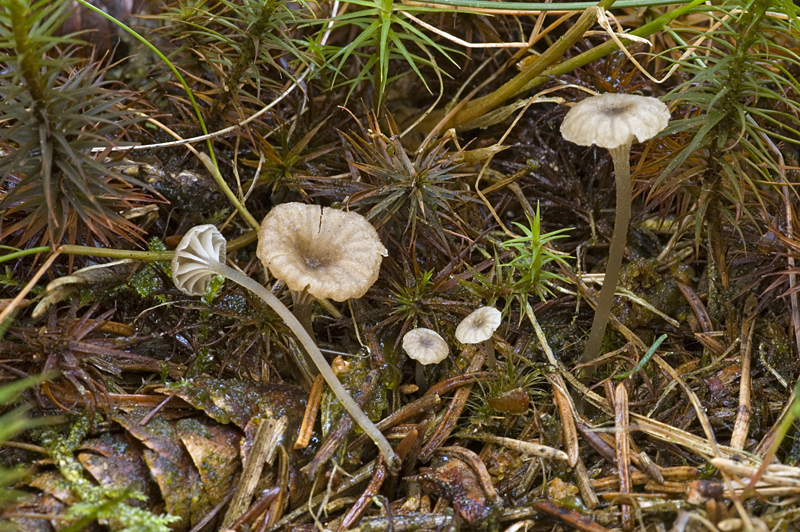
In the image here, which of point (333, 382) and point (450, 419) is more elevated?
point (333, 382)

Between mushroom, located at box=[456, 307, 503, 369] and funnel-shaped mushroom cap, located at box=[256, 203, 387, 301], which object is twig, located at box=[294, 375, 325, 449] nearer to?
funnel-shaped mushroom cap, located at box=[256, 203, 387, 301]

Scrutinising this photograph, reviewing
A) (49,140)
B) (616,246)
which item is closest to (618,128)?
(616,246)

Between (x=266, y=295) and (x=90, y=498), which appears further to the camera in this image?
(x=266, y=295)

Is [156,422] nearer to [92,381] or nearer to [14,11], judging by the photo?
[92,381]

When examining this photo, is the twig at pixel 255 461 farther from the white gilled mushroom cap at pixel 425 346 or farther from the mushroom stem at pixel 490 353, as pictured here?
the mushroom stem at pixel 490 353

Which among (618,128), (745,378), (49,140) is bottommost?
(745,378)

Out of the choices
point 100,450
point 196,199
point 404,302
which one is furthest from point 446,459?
point 196,199

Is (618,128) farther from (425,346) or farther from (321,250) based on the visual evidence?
(321,250)

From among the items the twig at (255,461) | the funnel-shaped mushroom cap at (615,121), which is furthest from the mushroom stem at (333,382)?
the funnel-shaped mushroom cap at (615,121)
